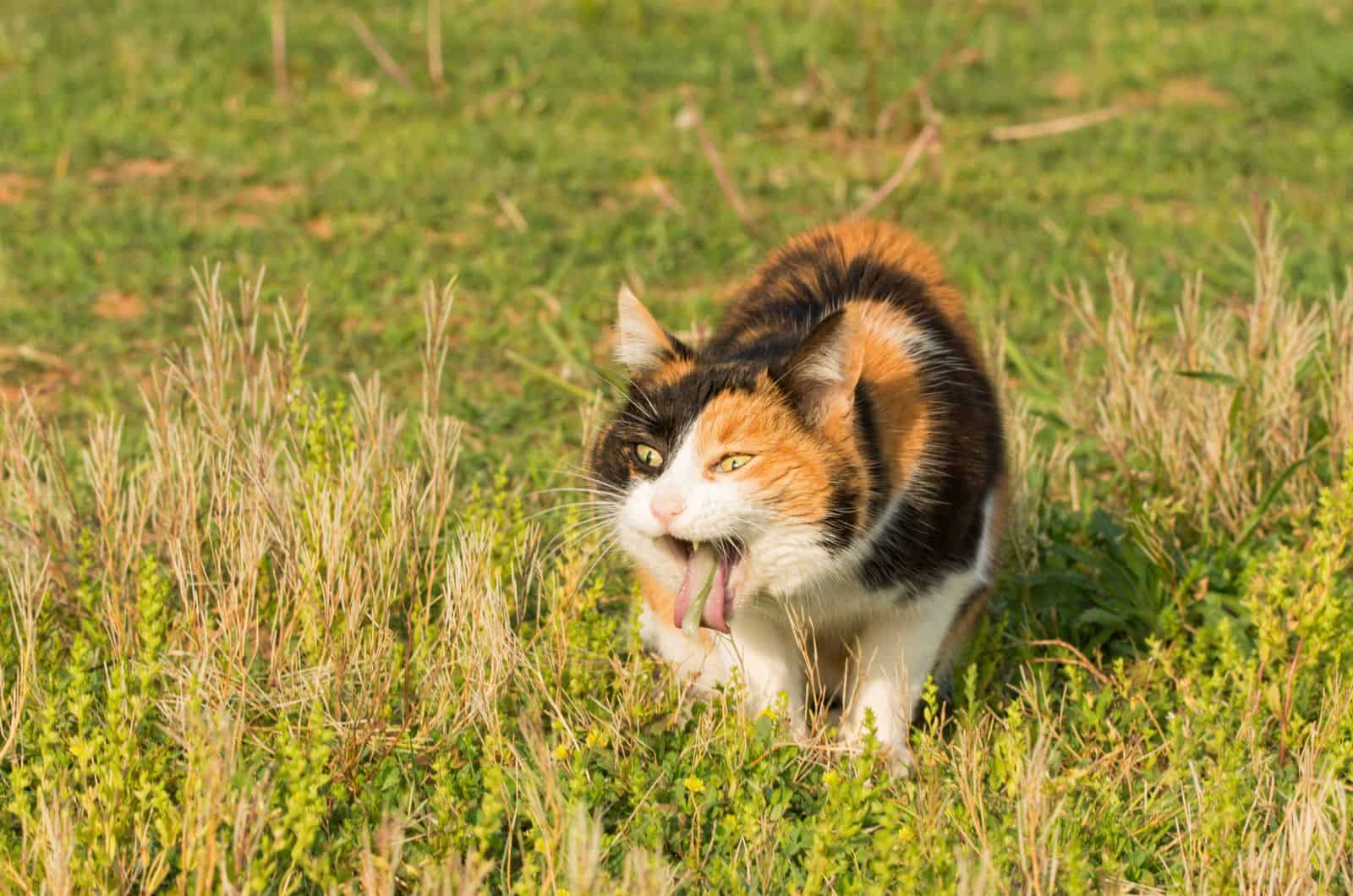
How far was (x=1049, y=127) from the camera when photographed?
8625 mm

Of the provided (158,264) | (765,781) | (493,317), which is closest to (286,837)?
(765,781)

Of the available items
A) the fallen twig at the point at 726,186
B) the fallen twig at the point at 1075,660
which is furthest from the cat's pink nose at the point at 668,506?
the fallen twig at the point at 726,186

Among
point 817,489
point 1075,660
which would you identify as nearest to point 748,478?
point 817,489

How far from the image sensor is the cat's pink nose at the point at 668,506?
3322mm

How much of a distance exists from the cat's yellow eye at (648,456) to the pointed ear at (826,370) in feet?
1.11

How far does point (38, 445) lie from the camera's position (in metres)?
5.14

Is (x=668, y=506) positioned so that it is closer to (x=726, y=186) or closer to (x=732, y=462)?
(x=732, y=462)

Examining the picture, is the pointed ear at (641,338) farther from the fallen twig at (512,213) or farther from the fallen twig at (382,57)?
the fallen twig at (382,57)

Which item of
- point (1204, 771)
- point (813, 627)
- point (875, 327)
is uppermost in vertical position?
point (875, 327)

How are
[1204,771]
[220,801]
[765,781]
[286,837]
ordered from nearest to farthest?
[220,801] < [286,837] < [765,781] < [1204,771]

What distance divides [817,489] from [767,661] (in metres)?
0.64

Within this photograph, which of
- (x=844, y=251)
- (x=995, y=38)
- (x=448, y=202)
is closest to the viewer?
(x=844, y=251)

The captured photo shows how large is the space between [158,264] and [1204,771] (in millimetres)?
5163

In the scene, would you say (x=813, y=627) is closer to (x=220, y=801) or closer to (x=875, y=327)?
(x=875, y=327)
